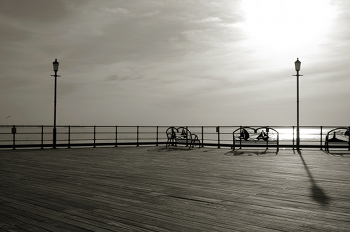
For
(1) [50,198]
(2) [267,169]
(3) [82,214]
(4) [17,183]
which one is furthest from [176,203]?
(2) [267,169]

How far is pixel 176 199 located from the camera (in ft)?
18.1

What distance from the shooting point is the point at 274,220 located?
14.0 ft

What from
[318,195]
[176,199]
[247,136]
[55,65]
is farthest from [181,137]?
[176,199]

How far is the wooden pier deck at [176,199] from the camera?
4.14 m

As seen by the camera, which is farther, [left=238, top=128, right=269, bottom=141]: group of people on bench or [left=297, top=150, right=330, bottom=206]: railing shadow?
[left=238, top=128, right=269, bottom=141]: group of people on bench

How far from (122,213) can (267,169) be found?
17.6 ft

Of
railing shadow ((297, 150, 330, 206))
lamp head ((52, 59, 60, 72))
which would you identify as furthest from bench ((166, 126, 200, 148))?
railing shadow ((297, 150, 330, 206))

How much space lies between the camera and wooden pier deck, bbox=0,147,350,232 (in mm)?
4145

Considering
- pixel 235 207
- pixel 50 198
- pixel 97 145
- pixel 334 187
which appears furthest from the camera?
pixel 97 145

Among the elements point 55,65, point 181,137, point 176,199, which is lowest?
point 176,199

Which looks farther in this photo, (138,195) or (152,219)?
(138,195)

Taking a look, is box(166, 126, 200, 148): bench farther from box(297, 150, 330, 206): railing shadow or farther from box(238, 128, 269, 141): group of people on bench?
box(297, 150, 330, 206): railing shadow

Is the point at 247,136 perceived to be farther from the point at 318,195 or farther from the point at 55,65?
the point at 55,65

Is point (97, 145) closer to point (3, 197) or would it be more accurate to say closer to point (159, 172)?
point (159, 172)
